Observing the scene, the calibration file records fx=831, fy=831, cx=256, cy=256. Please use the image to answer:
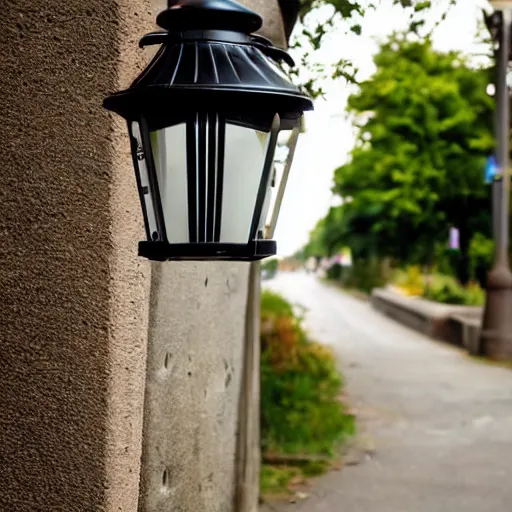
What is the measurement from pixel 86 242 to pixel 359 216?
113ft

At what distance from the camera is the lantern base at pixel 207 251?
6.88ft

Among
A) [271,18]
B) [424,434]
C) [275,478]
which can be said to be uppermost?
[271,18]

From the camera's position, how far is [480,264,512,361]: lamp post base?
15070 millimetres

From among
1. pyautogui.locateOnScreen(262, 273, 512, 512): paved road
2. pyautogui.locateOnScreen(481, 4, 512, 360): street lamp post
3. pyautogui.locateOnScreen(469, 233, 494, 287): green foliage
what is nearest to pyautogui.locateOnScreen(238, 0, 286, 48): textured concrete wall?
pyautogui.locateOnScreen(262, 273, 512, 512): paved road

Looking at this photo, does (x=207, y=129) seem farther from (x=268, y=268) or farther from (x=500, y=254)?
(x=268, y=268)

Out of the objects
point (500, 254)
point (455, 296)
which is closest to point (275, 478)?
point (500, 254)

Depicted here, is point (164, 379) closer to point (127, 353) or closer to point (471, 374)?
point (127, 353)

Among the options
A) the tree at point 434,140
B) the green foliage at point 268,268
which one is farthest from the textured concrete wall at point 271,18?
the tree at point 434,140

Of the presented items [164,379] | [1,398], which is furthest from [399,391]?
[1,398]

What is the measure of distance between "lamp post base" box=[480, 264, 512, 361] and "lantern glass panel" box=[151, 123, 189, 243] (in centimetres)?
1385

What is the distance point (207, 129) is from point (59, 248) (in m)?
0.69

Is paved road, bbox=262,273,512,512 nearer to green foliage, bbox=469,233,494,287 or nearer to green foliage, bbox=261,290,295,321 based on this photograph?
green foliage, bbox=261,290,295,321

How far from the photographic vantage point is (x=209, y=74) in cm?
205

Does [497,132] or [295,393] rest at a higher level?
[497,132]
